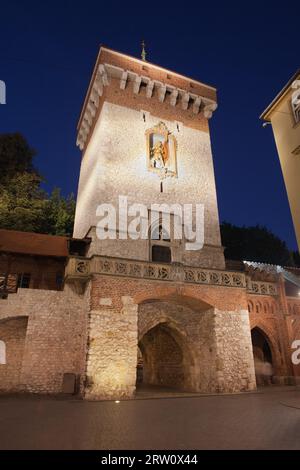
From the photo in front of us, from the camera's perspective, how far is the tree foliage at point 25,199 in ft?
77.8

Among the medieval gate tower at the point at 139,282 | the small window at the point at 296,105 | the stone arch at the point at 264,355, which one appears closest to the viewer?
the small window at the point at 296,105

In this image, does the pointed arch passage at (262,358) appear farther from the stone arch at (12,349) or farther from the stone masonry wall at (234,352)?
the stone arch at (12,349)

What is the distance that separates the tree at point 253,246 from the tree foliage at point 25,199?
63.9 feet

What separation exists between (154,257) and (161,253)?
487 millimetres

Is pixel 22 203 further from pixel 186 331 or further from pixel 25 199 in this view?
pixel 186 331

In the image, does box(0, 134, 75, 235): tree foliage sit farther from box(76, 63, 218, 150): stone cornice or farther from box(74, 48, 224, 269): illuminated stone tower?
box(76, 63, 218, 150): stone cornice

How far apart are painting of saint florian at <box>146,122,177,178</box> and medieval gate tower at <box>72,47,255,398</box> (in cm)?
7

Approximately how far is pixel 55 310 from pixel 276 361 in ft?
39.4

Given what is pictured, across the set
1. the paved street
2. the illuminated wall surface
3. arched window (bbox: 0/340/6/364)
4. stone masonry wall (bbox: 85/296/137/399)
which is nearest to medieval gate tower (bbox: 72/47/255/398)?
stone masonry wall (bbox: 85/296/137/399)

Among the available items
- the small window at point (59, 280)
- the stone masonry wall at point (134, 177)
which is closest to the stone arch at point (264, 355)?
the stone masonry wall at point (134, 177)

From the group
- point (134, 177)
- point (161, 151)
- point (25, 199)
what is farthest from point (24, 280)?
point (161, 151)

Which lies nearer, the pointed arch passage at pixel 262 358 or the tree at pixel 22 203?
the pointed arch passage at pixel 262 358
